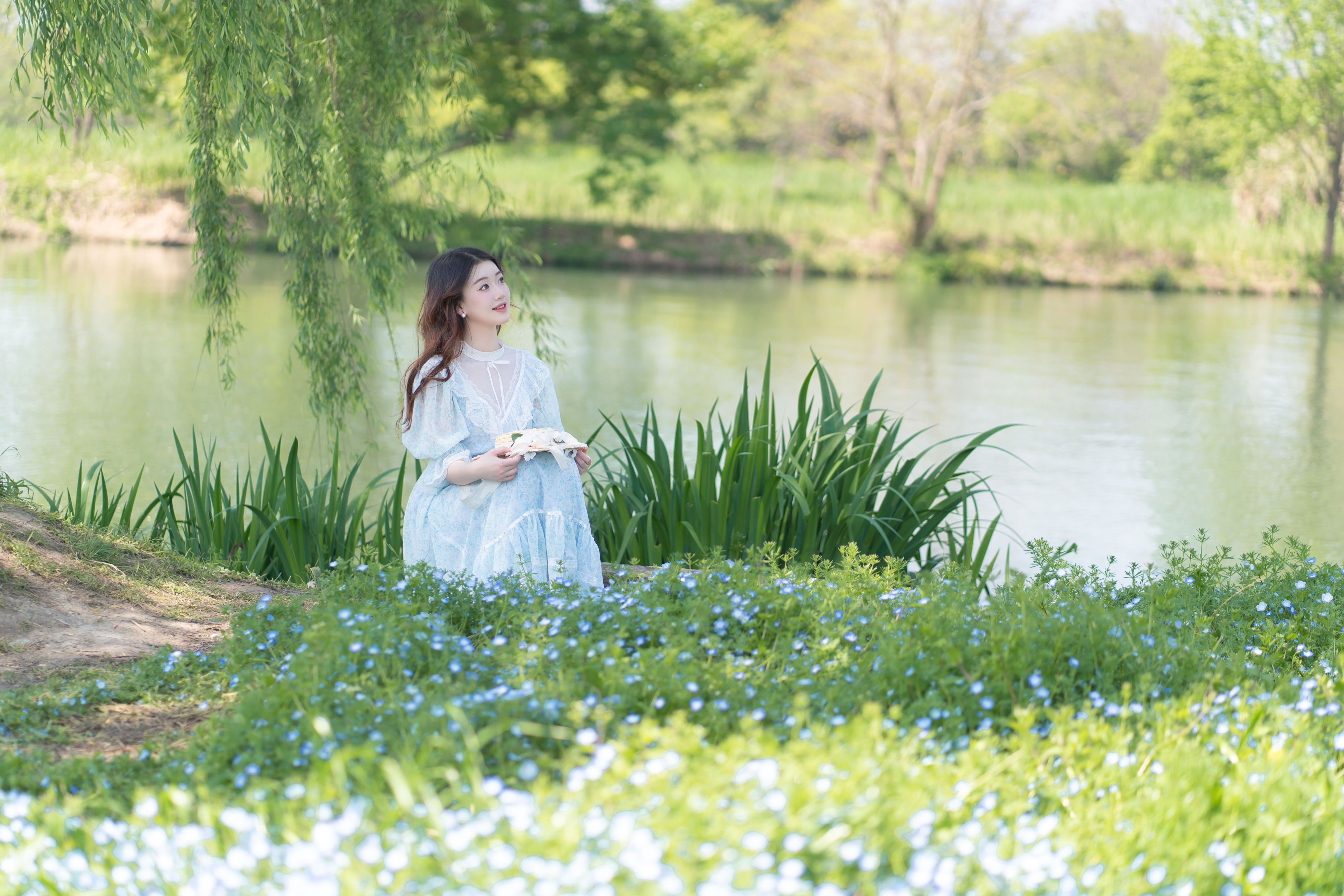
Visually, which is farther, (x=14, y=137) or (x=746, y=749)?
(x=14, y=137)

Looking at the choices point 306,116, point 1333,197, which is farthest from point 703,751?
point 1333,197

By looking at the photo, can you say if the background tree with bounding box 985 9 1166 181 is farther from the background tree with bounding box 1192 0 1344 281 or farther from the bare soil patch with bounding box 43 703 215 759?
the bare soil patch with bounding box 43 703 215 759

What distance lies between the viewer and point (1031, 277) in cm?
2358

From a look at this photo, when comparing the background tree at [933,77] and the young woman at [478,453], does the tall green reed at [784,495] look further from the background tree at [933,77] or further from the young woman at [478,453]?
the background tree at [933,77]

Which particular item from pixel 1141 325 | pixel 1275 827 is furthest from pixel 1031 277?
pixel 1275 827

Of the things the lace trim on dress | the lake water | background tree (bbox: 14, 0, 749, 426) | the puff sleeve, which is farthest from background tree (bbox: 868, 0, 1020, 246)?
the puff sleeve

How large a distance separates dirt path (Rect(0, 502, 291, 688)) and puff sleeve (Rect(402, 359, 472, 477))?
2.61ft

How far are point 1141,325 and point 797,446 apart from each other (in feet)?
46.3

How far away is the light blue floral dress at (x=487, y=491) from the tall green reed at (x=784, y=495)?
0.61 meters

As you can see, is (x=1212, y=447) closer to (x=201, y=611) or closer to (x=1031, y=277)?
(x=201, y=611)

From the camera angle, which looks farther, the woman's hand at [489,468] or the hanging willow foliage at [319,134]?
the hanging willow foliage at [319,134]

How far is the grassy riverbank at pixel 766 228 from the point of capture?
72.5 ft

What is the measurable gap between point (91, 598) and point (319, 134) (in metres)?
2.17

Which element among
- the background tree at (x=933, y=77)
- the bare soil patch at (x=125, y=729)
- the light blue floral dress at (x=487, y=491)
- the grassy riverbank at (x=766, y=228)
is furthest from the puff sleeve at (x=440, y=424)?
the background tree at (x=933, y=77)
